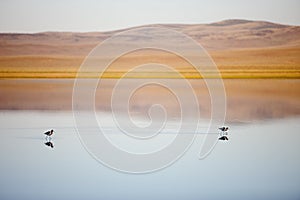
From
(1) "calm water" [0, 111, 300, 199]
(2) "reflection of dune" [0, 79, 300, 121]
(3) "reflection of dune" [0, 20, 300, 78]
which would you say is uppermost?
(3) "reflection of dune" [0, 20, 300, 78]

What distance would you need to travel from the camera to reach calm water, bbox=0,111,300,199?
4.10 meters

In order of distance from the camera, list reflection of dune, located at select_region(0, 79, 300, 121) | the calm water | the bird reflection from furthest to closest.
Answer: reflection of dune, located at select_region(0, 79, 300, 121), the bird reflection, the calm water

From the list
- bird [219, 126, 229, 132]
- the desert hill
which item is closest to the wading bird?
bird [219, 126, 229, 132]

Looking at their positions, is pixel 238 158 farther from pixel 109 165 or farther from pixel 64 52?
pixel 64 52

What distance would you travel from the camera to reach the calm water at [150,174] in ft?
13.5

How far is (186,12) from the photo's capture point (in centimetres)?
447

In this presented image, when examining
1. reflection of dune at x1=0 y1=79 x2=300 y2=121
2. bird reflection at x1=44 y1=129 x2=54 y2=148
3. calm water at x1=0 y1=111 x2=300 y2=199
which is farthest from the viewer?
reflection of dune at x1=0 y1=79 x2=300 y2=121

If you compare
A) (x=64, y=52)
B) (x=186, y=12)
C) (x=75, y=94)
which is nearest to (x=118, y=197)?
(x=75, y=94)

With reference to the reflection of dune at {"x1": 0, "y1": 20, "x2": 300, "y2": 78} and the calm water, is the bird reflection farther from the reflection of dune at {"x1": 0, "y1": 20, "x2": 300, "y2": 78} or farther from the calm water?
the reflection of dune at {"x1": 0, "y1": 20, "x2": 300, "y2": 78}

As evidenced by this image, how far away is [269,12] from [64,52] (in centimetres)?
192

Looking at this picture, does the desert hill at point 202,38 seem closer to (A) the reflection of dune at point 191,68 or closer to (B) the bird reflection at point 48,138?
(A) the reflection of dune at point 191,68

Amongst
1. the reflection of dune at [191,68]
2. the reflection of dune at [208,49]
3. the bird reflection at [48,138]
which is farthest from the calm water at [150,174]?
the reflection of dune at [208,49]

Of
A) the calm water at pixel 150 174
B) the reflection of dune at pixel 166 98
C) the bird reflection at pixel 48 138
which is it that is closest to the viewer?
the calm water at pixel 150 174

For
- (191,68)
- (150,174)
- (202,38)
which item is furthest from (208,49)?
(150,174)
